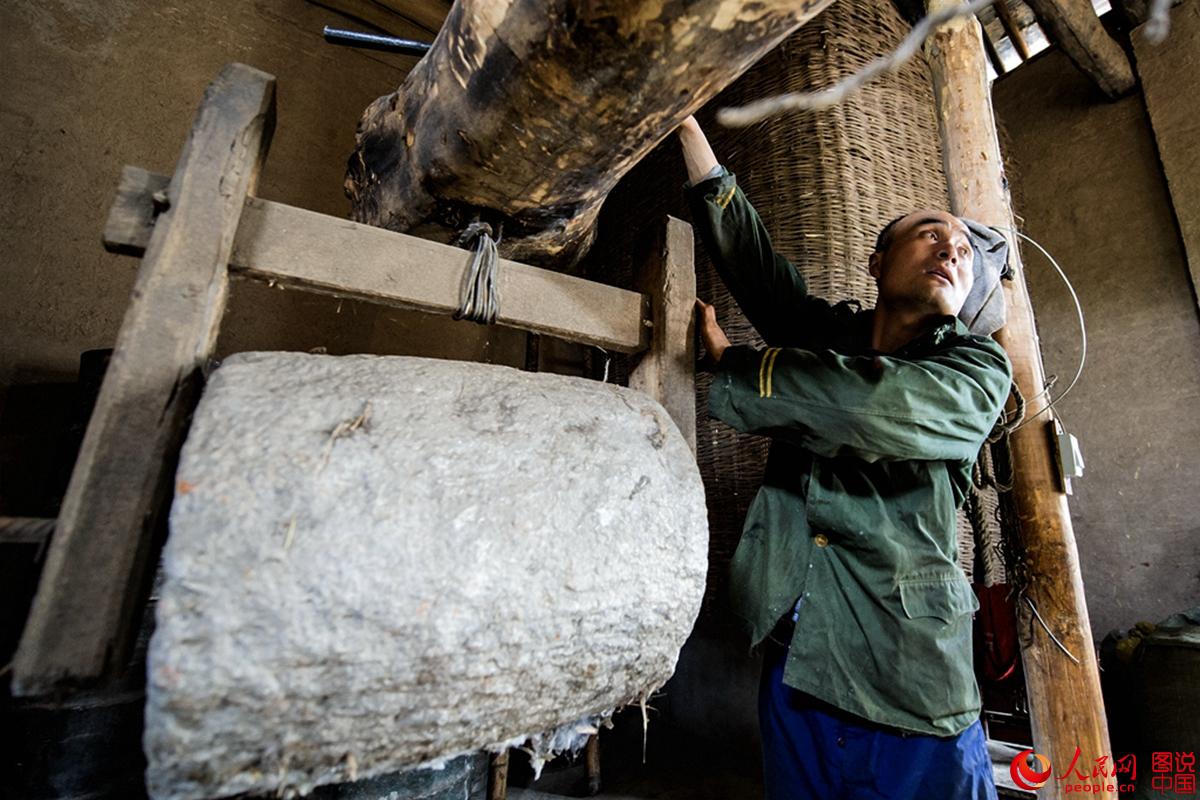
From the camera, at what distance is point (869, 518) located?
120cm

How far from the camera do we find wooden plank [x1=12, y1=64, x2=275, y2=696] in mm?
654

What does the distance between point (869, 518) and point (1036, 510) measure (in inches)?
32.0

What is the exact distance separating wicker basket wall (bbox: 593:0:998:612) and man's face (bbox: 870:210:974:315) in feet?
1.53

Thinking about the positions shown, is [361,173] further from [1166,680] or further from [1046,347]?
[1046,347]

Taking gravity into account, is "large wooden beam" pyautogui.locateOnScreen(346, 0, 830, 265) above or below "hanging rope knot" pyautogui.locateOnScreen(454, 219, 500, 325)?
above

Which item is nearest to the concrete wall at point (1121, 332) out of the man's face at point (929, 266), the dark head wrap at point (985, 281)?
the dark head wrap at point (985, 281)

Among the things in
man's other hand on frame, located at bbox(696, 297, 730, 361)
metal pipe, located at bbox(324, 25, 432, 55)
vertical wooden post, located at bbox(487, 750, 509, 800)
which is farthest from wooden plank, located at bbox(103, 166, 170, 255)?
vertical wooden post, located at bbox(487, 750, 509, 800)

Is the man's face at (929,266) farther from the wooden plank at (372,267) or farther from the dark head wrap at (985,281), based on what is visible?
the wooden plank at (372,267)

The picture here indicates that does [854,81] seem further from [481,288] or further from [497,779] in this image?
[497,779]

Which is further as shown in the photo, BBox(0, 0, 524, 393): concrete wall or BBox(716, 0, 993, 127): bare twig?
BBox(0, 0, 524, 393): concrete wall

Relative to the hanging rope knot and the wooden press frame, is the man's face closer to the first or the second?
the wooden press frame

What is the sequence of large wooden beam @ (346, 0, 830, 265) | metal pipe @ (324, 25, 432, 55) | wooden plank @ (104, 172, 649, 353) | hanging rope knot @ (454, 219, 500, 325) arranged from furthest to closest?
metal pipe @ (324, 25, 432, 55) < hanging rope knot @ (454, 219, 500, 325) < wooden plank @ (104, 172, 649, 353) < large wooden beam @ (346, 0, 830, 265)

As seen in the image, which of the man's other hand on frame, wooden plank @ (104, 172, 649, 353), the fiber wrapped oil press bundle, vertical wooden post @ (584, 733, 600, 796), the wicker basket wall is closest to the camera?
the fiber wrapped oil press bundle

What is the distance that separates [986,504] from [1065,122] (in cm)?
258
